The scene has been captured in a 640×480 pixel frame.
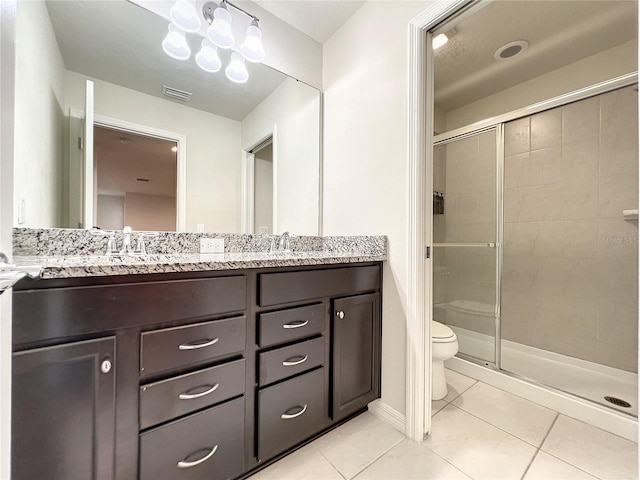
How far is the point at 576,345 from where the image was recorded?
2.00 m

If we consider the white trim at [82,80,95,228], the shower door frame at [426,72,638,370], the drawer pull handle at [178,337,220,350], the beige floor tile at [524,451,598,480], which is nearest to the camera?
the drawer pull handle at [178,337,220,350]

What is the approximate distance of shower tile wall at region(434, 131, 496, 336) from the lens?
232 centimetres

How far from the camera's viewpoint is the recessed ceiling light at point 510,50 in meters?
1.80

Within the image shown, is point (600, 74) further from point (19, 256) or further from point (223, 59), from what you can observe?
point (19, 256)

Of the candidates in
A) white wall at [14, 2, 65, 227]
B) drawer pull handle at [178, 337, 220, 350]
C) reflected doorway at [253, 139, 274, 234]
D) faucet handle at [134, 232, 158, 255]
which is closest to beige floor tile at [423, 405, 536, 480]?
drawer pull handle at [178, 337, 220, 350]

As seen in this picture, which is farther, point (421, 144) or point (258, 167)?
point (258, 167)

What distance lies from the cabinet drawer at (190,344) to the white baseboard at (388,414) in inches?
36.8

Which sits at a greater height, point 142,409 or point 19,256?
point 19,256

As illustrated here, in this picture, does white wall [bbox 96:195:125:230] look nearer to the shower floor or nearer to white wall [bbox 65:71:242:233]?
white wall [bbox 65:71:242:233]

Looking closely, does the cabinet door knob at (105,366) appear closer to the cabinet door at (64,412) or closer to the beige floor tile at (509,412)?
the cabinet door at (64,412)

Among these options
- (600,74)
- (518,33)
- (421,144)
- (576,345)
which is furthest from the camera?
(576,345)

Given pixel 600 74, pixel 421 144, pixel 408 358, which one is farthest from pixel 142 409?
pixel 600 74

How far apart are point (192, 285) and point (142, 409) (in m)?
0.37

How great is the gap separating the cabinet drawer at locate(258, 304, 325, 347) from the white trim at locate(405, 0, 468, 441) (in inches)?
18.9
